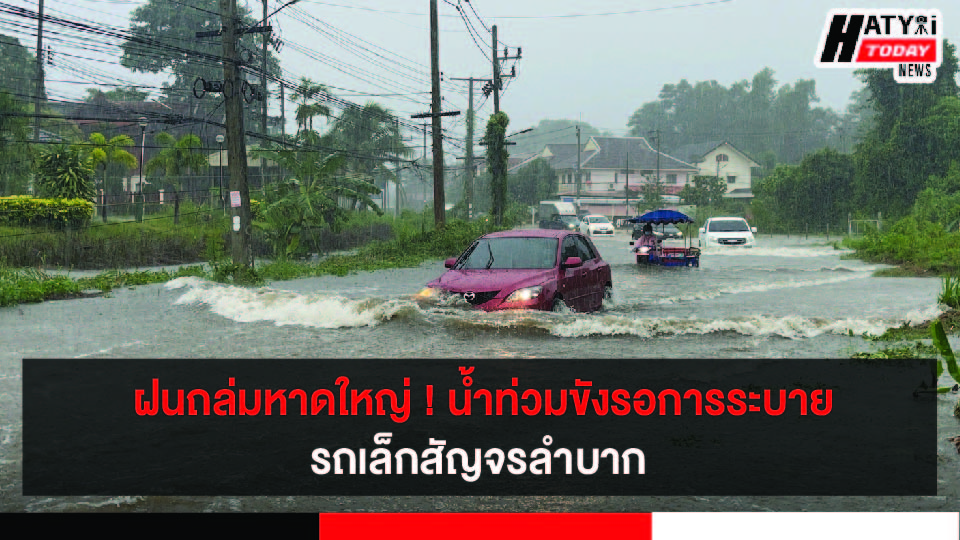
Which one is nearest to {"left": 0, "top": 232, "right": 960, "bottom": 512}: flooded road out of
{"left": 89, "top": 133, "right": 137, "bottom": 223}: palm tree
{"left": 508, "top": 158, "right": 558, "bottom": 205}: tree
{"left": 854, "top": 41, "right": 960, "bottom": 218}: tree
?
{"left": 89, "top": 133, "right": 137, "bottom": 223}: palm tree

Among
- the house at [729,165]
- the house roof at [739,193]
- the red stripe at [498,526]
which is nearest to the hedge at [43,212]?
the red stripe at [498,526]

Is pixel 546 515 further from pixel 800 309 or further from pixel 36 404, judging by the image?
pixel 800 309

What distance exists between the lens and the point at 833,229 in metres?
67.6

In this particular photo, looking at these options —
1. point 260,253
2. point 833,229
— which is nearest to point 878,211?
point 833,229

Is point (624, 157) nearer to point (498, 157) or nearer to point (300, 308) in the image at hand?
point (498, 157)

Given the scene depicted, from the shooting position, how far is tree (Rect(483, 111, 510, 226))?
174 ft

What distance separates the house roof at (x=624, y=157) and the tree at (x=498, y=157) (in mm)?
53043

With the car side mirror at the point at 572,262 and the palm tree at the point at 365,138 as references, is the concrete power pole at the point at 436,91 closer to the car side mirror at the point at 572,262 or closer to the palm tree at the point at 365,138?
the car side mirror at the point at 572,262

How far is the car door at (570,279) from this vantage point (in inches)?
592

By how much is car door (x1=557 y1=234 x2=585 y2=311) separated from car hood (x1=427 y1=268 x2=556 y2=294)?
257 millimetres

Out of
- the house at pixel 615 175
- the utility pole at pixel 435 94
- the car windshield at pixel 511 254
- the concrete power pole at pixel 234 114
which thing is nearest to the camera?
the car windshield at pixel 511 254

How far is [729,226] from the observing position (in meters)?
44.4

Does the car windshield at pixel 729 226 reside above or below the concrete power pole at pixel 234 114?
below

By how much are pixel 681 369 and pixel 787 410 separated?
2.40m
